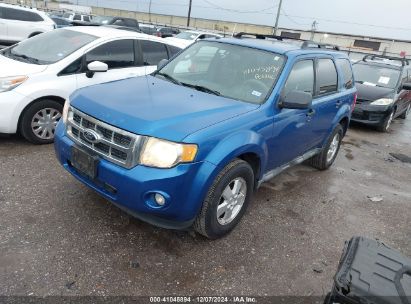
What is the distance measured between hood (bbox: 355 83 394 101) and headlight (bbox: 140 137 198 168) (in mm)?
7530

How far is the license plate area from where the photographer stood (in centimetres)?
305

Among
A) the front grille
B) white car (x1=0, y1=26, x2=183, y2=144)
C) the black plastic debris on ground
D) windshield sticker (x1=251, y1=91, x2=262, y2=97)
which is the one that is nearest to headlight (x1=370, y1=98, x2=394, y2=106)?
the black plastic debris on ground

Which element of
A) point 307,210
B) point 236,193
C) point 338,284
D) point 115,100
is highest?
point 115,100

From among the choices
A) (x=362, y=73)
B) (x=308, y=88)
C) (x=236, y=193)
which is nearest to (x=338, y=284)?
(x=236, y=193)

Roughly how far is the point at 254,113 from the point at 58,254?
214cm

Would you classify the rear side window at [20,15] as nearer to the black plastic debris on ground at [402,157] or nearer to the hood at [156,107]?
the hood at [156,107]

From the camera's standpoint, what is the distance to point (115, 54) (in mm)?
5801

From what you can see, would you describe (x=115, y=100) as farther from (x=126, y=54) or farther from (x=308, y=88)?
(x=126, y=54)

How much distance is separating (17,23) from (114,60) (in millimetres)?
9092

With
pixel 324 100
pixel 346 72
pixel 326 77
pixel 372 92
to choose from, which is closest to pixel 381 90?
pixel 372 92

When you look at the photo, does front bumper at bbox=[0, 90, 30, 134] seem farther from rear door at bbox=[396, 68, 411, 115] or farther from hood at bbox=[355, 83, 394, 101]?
rear door at bbox=[396, 68, 411, 115]

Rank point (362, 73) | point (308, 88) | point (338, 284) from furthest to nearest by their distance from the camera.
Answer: point (362, 73), point (308, 88), point (338, 284)

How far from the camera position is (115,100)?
129 inches

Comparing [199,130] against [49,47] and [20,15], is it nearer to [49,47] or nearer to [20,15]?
[49,47]
